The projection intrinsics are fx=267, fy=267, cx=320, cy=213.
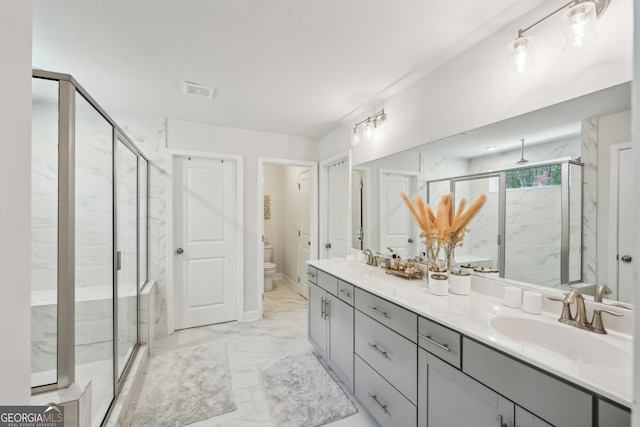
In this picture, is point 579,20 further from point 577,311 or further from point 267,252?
point 267,252

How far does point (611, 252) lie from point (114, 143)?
2879 mm

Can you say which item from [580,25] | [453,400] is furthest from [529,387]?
[580,25]

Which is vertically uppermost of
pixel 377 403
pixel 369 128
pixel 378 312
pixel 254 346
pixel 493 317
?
pixel 369 128

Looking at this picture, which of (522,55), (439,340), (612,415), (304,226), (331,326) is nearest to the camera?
(612,415)

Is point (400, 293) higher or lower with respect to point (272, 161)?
lower

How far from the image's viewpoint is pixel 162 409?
71.5 inches

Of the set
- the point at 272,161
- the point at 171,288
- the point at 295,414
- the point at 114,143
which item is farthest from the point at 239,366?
the point at 272,161

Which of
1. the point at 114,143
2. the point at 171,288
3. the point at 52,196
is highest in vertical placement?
the point at 114,143

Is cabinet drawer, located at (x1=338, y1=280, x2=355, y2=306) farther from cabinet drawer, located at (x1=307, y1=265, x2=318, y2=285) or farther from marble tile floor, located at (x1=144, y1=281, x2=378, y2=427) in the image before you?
marble tile floor, located at (x1=144, y1=281, x2=378, y2=427)

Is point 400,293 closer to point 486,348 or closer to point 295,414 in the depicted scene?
point 486,348

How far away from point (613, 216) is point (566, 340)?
0.57m

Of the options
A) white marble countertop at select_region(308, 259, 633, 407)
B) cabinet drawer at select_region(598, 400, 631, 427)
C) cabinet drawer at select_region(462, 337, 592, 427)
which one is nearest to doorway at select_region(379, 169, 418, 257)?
white marble countertop at select_region(308, 259, 633, 407)

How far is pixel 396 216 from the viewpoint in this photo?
2.39 m

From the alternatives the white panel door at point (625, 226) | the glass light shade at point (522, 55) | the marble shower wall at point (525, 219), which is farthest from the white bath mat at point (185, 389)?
the glass light shade at point (522, 55)
